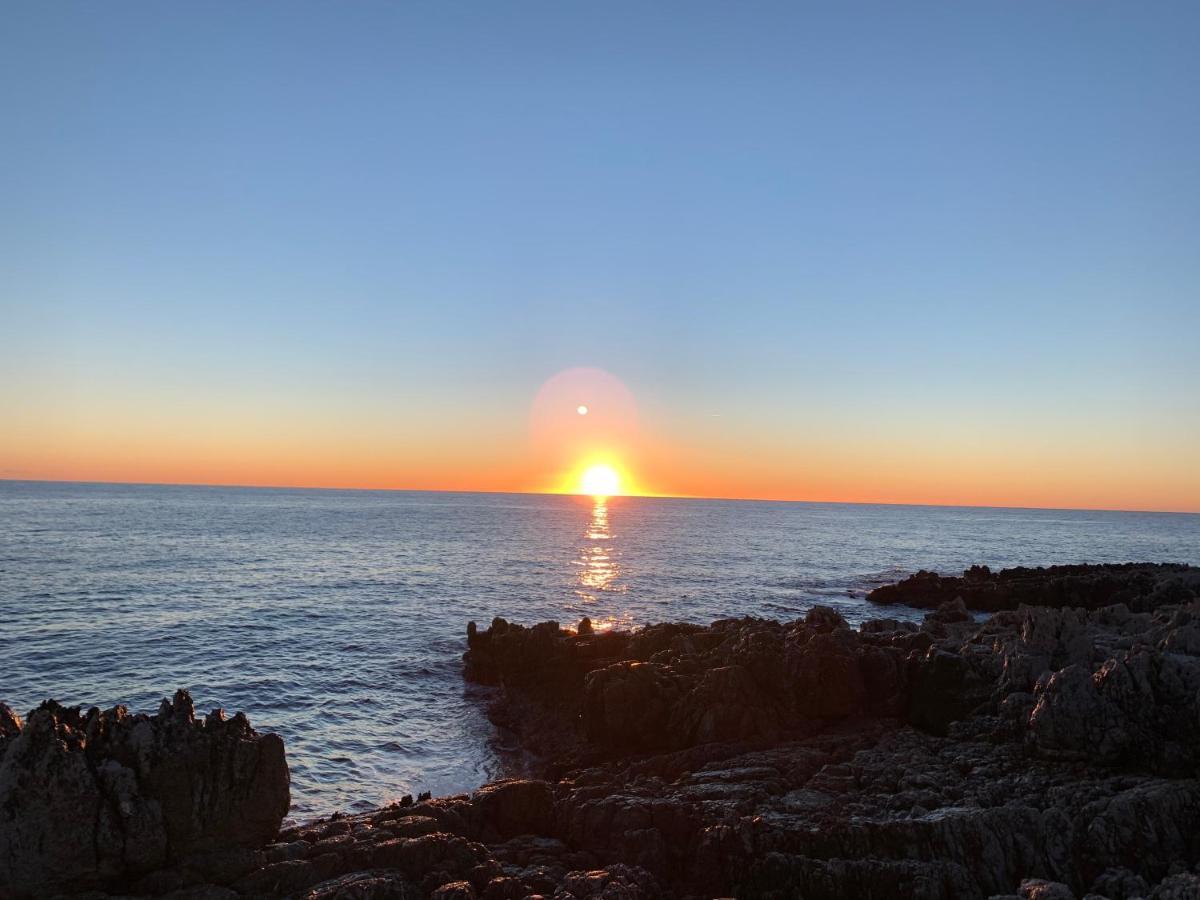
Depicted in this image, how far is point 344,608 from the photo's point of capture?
5125 cm

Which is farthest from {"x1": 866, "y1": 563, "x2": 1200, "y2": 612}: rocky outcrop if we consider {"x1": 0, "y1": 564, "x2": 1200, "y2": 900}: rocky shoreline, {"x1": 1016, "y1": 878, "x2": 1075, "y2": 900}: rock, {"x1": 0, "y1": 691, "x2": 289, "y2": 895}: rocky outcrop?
{"x1": 0, "y1": 691, "x2": 289, "y2": 895}: rocky outcrop

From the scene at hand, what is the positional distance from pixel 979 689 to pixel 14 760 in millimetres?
22664

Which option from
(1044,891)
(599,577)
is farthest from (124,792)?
(599,577)

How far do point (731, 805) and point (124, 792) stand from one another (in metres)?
11.7

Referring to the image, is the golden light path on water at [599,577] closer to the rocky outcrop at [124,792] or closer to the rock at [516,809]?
the rock at [516,809]

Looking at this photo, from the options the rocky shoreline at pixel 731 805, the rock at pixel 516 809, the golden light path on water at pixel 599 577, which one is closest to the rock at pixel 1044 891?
the rocky shoreline at pixel 731 805

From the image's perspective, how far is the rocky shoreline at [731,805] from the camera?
41.4 ft

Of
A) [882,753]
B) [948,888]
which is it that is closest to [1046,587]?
[882,753]

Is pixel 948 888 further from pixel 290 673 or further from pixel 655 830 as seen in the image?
pixel 290 673

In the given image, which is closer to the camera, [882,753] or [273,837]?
[273,837]

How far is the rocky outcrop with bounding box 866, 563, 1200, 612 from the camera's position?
4612 cm

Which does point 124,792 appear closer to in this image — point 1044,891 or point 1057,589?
point 1044,891

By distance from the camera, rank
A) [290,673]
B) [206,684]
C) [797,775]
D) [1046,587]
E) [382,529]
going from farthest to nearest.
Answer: [382,529] < [1046,587] < [290,673] < [206,684] < [797,775]

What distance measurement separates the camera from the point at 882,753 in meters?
18.3
